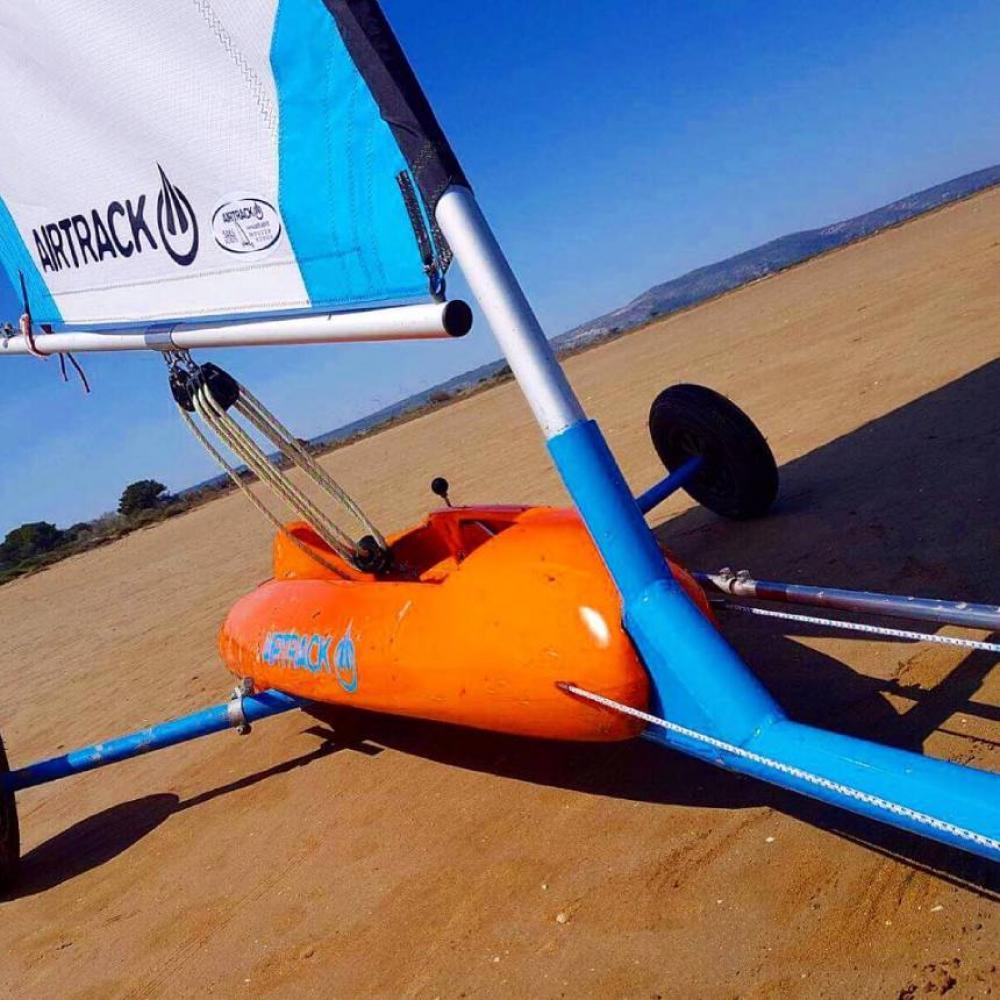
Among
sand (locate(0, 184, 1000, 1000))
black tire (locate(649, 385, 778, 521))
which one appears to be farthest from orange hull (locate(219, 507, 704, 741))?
black tire (locate(649, 385, 778, 521))

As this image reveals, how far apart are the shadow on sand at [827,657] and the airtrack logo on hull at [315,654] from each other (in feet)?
1.91

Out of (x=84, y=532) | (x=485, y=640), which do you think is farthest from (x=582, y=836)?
(x=84, y=532)

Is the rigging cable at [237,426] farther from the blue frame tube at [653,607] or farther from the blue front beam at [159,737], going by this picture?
the blue frame tube at [653,607]

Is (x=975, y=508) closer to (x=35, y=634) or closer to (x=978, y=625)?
(x=978, y=625)

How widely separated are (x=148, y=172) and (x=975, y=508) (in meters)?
3.54

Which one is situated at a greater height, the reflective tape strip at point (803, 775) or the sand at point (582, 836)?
the reflective tape strip at point (803, 775)

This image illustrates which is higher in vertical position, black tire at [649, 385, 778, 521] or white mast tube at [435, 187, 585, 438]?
white mast tube at [435, 187, 585, 438]

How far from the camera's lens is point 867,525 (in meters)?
4.12

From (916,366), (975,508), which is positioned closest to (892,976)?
(975,508)

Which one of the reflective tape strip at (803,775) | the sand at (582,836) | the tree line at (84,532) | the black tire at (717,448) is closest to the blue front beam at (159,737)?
the sand at (582,836)

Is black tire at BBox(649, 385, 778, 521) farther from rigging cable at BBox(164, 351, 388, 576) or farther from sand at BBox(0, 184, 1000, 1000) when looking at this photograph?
rigging cable at BBox(164, 351, 388, 576)

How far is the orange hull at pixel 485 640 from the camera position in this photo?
2.36 metres

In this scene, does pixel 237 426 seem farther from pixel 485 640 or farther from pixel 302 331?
pixel 485 640

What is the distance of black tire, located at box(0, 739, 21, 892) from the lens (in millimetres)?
3611
